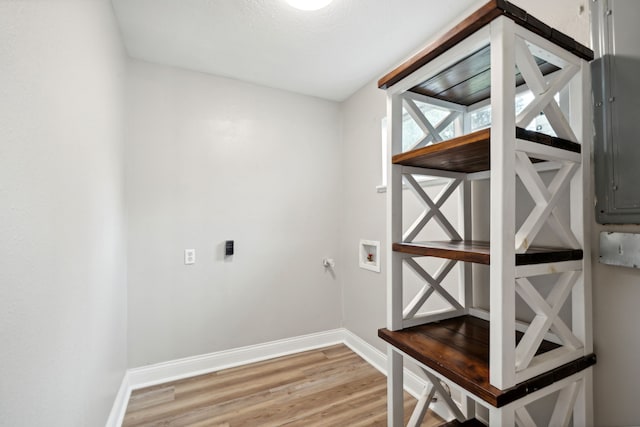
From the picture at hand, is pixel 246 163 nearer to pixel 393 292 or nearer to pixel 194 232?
pixel 194 232

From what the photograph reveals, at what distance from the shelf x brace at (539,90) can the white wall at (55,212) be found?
1.36 metres

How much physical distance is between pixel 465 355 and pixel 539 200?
1.97 ft

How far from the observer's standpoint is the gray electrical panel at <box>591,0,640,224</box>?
36.9 inches

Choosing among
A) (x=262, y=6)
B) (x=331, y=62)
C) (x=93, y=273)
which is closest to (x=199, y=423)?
(x=93, y=273)

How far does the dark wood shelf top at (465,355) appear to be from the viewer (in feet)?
2.79

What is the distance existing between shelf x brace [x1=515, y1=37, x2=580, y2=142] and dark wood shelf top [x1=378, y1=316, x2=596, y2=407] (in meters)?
0.79

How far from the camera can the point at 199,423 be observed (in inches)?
69.1

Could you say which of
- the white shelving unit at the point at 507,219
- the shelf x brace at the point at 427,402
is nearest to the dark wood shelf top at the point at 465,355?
the white shelving unit at the point at 507,219

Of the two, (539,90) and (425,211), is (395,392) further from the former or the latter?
(539,90)

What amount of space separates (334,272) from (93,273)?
2.03 m

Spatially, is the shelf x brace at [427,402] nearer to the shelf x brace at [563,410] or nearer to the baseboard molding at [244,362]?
the shelf x brace at [563,410]

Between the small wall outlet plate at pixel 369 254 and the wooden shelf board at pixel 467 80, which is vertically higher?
the wooden shelf board at pixel 467 80

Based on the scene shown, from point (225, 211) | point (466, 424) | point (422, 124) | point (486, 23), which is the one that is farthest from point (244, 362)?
point (486, 23)

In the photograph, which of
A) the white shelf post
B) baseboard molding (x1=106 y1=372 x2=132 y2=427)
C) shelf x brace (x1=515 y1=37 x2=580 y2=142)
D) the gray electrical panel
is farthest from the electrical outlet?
the gray electrical panel
